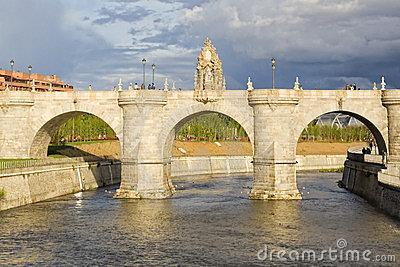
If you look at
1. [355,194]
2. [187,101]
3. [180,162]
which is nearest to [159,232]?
[187,101]

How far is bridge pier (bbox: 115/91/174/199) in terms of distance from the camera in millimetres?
66938

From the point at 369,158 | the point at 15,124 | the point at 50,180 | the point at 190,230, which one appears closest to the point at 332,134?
the point at 369,158

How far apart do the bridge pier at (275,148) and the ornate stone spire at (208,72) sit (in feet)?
18.2

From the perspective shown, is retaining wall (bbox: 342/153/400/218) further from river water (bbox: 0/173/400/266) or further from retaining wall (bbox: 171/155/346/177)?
retaining wall (bbox: 171/155/346/177)

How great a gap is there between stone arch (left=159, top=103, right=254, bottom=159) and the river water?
22.7 feet

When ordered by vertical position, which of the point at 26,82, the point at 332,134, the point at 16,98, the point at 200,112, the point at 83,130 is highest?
the point at 26,82

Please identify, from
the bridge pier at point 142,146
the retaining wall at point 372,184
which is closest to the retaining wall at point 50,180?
the bridge pier at point 142,146

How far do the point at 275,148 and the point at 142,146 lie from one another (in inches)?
566

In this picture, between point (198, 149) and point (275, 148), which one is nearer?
point (275, 148)

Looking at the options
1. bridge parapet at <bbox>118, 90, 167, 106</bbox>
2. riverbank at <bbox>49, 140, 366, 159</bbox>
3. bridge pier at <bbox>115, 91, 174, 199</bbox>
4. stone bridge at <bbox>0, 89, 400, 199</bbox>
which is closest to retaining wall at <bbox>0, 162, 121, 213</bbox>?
stone bridge at <bbox>0, 89, 400, 199</bbox>

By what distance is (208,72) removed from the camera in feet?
259

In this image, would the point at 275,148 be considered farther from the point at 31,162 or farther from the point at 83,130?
the point at 83,130

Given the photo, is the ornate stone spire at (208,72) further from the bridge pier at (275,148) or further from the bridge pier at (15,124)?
the bridge pier at (15,124)

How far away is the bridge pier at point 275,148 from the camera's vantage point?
6456cm
